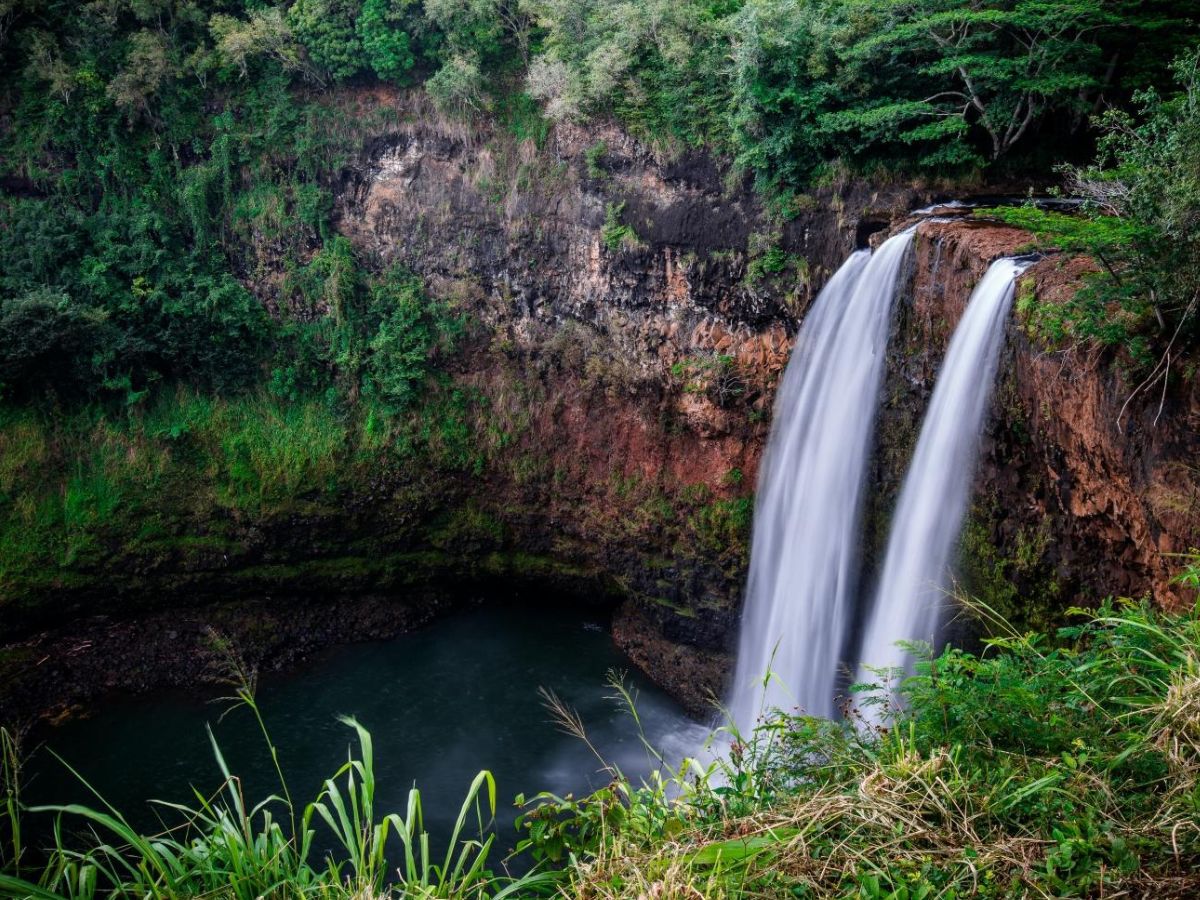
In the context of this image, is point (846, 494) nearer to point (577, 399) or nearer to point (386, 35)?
point (577, 399)

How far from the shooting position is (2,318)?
43.3 feet

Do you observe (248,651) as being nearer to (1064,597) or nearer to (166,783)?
(166,783)

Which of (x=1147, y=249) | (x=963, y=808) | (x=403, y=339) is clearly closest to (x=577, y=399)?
(x=403, y=339)

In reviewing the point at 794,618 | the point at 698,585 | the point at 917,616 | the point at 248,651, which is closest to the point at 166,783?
the point at 248,651

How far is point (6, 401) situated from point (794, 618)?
48.1 feet

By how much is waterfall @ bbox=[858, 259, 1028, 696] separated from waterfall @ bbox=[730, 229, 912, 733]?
5.32 ft

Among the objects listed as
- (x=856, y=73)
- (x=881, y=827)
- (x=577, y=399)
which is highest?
(x=856, y=73)

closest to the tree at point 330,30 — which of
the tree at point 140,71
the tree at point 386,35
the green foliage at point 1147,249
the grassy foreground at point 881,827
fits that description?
the tree at point 386,35

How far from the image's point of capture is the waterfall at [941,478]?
25.0 ft

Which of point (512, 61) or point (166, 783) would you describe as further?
point (512, 61)

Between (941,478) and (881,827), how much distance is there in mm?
5988

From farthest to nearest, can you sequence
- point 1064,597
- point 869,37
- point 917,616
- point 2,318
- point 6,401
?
point 6,401
point 2,318
point 869,37
point 917,616
point 1064,597

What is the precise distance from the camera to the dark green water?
38.3 ft

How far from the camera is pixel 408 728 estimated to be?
12.9 meters
